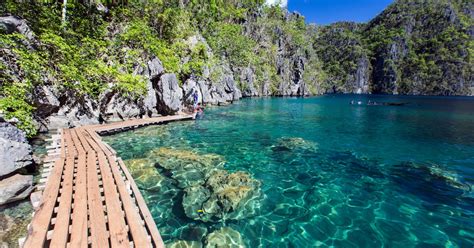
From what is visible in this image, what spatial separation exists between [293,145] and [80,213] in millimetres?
12999

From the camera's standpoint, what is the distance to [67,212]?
204 inches

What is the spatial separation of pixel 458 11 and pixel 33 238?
232 metres

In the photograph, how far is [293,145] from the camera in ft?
52.3

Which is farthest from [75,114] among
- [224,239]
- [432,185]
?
[432,185]

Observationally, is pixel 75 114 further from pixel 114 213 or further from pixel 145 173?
pixel 114 213

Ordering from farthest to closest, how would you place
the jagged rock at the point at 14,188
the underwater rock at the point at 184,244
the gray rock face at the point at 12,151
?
the gray rock face at the point at 12,151
the jagged rock at the point at 14,188
the underwater rock at the point at 184,244

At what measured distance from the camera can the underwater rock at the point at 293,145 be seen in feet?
49.9

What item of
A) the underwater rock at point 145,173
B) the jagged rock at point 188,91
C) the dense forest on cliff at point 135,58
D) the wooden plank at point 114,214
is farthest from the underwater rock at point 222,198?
the jagged rock at point 188,91

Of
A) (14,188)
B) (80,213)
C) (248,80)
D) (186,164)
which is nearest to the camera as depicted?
(80,213)

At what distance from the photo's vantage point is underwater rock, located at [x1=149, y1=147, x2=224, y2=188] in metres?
9.84

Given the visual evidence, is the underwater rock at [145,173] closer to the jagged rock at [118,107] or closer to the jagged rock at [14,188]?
the jagged rock at [14,188]

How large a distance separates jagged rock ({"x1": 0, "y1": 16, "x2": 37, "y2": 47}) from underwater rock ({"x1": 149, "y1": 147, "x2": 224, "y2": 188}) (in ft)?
33.5

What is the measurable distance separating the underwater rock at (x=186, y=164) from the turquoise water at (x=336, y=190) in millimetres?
526

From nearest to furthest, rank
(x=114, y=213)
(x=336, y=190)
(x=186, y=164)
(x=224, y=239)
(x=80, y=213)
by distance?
(x=80, y=213)
(x=114, y=213)
(x=224, y=239)
(x=336, y=190)
(x=186, y=164)
